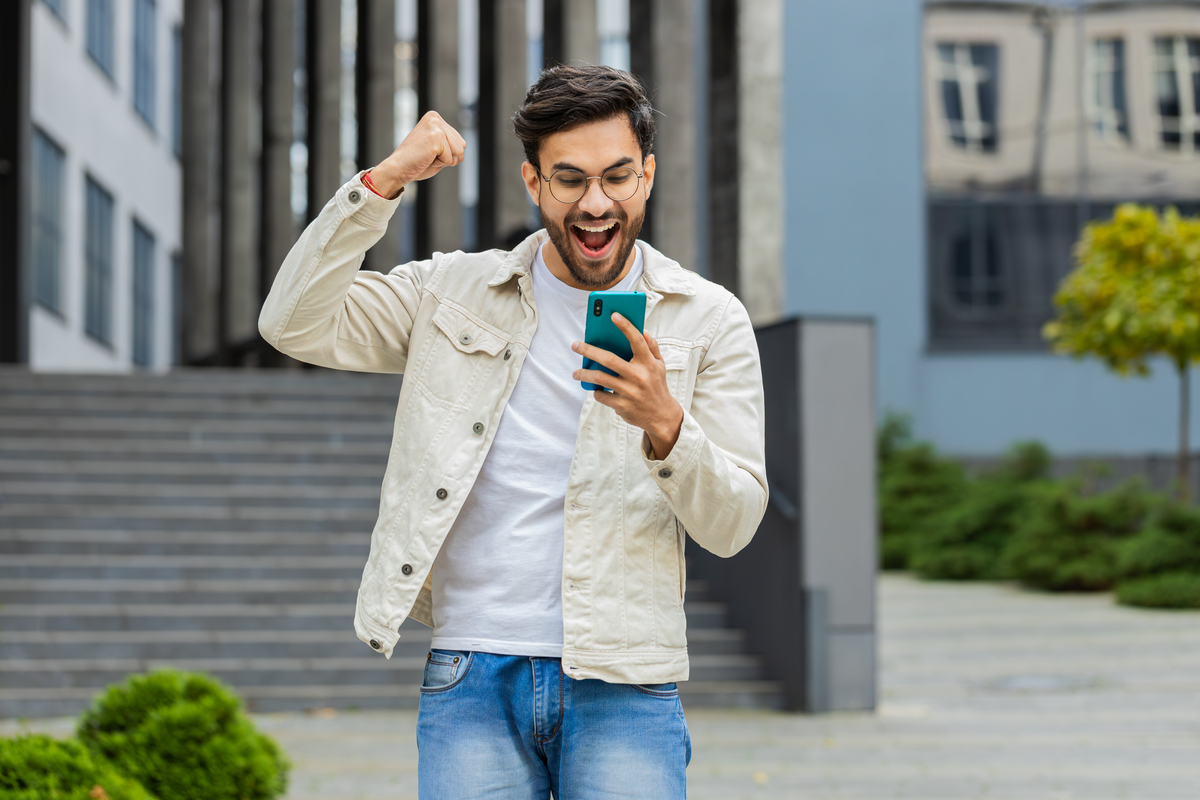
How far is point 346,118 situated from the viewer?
31375 millimetres

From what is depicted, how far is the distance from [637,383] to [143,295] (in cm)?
2911

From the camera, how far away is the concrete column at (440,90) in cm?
1733

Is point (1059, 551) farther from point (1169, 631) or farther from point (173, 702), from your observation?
point (173, 702)

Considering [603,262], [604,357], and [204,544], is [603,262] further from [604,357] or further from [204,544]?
[204,544]

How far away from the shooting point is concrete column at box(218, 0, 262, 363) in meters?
20.7

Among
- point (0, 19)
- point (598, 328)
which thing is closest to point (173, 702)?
point (598, 328)

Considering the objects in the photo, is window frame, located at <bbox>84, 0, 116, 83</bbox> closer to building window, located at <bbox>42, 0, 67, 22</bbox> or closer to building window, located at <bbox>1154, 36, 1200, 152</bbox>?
building window, located at <bbox>42, 0, 67, 22</bbox>

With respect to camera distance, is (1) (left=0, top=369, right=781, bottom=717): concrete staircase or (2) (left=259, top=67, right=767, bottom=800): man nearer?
(2) (left=259, top=67, right=767, bottom=800): man

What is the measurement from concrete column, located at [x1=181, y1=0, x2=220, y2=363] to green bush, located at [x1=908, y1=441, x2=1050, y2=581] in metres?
10.5

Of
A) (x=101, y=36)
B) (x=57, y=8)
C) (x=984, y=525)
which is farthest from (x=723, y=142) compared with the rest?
(x=101, y=36)

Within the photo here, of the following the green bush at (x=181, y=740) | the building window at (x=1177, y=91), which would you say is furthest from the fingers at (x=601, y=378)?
the building window at (x=1177, y=91)

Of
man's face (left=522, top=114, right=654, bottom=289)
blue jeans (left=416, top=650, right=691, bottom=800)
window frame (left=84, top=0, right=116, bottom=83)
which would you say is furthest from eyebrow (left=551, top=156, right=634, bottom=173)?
window frame (left=84, top=0, right=116, bottom=83)

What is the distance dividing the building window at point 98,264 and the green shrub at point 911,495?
44.1 ft

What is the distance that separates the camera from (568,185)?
2.36m
